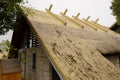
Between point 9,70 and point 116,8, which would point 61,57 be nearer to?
point 9,70

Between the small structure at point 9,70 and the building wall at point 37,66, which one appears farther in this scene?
Result: the small structure at point 9,70

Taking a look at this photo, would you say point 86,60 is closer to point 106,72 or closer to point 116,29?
point 106,72

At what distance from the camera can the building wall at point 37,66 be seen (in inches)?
451

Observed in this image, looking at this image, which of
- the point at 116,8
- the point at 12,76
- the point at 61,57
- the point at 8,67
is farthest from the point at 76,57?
the point at 8,67

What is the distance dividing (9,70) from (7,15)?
3863 mm

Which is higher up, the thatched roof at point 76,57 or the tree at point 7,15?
the tree at point 7,15

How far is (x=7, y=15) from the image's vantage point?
12.0 m

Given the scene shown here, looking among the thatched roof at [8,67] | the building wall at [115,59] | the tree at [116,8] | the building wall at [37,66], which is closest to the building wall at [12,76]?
the thatched roof at [8,67]

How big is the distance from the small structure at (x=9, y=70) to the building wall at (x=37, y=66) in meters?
1.09

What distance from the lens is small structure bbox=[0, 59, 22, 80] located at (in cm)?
1226

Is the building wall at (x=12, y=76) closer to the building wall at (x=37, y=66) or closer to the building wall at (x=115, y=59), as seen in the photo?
the building wall at (x=37, y=66)

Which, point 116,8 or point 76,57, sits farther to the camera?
point 116,8

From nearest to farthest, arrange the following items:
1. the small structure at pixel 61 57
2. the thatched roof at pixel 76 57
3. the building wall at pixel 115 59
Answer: the thatched roof at pixel 76 57 → the small structure at pixel 61 57 → the building wall at pixel 115 59

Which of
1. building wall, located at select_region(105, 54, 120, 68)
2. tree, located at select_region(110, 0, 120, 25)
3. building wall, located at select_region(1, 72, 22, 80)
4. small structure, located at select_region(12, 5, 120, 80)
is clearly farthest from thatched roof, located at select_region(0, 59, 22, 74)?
tree, located at select_region(110, 0, 120, 25)
